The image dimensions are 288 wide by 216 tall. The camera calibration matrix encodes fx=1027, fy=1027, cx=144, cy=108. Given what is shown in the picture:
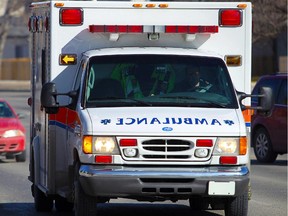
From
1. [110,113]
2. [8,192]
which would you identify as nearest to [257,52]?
[8,192]

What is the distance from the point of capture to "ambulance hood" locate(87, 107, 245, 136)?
10258 millimetres

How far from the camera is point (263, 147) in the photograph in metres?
21.6

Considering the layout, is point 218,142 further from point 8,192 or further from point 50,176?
point 8,192

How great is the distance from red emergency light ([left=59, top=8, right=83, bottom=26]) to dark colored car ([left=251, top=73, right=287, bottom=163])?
31.2 ft

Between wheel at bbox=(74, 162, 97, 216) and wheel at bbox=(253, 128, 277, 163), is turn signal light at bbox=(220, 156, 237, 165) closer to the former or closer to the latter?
wheel at bbox=(74, 162, 97, 216)

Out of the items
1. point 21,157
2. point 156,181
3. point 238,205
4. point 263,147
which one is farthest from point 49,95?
point 21,157

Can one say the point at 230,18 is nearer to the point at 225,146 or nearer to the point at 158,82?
the point at 158,82

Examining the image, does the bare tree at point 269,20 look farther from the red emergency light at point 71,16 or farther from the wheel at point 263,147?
the red emergency light at point 71,16

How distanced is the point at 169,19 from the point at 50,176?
2267mm

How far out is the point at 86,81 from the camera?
11.1 meters

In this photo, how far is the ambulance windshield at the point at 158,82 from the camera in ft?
36.1

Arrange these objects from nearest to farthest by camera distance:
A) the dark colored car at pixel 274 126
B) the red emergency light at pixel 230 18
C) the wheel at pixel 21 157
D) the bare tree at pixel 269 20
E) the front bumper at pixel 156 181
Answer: the front bumper at pixel 156 181
the red emergency light at pixel 230 18
the dark colored car at pixel 274 126
the wheel at pixel 21 157
the bare tree at pixel 269 20

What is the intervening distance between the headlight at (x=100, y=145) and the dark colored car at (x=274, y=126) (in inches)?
419

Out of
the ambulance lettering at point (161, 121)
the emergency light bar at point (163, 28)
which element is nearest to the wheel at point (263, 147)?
the emergency light bar at point (163, 28)
